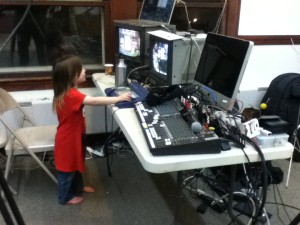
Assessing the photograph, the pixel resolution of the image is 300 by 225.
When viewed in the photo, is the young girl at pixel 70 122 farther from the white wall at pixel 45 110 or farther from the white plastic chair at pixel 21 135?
the white wall at pixel 45 110

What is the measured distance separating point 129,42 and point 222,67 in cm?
102

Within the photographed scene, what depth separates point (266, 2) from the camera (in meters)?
3.08

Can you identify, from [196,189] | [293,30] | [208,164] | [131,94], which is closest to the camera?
[208,164]

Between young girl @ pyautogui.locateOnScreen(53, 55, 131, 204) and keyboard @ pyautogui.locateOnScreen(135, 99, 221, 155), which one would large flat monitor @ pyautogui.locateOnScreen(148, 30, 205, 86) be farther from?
keyboard @ pyautogui.locateOnScreen(135, 99, 221, 155)

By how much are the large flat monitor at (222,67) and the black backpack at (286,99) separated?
1265 mm

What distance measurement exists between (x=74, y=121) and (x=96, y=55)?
1.15 metres

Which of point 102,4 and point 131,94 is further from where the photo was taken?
point 102,4

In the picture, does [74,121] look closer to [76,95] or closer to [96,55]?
[76,95]

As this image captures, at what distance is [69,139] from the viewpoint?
6.91ft

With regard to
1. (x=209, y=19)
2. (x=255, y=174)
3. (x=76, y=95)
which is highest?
(x=209, y=19)

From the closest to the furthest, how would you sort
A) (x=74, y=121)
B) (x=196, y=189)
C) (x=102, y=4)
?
(x=74, y=121) < (x=196, y=189) < (x=102, y=4)

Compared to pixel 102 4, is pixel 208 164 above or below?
below

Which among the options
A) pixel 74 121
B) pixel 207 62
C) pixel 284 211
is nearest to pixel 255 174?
pixel 284 211

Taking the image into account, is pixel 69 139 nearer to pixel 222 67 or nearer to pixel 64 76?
pixel 64 76
